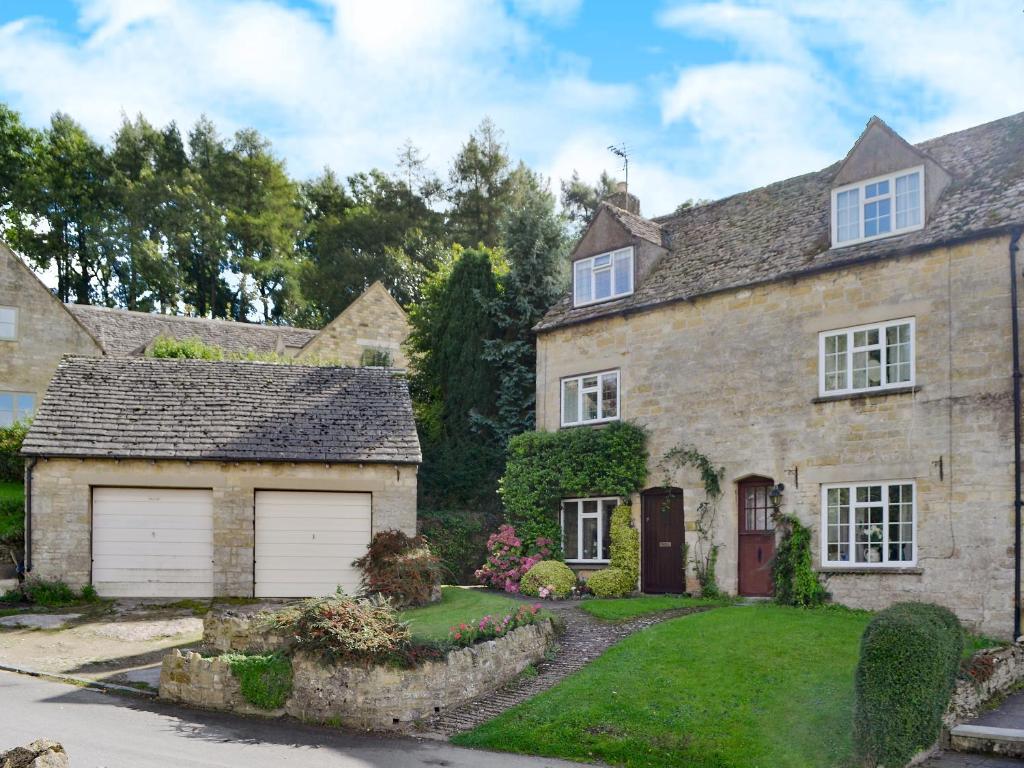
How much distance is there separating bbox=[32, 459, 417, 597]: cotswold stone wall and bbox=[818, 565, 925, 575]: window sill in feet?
30.8

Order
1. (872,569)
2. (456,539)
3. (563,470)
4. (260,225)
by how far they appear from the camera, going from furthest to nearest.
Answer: (260,225) → (456,539) → (563,470) → (872,569)

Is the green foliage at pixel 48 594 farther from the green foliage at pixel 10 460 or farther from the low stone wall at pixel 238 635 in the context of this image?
the green foliage at pixel 10 460

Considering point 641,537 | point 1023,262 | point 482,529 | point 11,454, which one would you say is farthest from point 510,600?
point 11,454

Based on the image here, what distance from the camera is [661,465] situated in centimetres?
2362

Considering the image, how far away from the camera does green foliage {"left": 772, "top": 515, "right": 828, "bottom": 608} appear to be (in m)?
20.0

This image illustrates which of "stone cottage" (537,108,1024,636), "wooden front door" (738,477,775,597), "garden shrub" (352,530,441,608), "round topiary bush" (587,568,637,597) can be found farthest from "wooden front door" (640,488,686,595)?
"garden shrub" (352,530,441,608)

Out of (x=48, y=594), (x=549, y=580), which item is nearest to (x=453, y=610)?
(x=549, y=580)

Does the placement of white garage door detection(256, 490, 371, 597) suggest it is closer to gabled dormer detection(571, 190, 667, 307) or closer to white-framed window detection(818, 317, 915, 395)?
A: gabled dormer detection(571, 190, 667, 307)

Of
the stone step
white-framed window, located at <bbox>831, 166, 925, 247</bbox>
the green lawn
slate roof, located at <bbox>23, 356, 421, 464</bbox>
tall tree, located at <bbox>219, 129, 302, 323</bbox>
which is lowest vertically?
the stone step

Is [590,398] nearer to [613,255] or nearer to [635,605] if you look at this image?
[613,255]

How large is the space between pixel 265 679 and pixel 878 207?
15.0 m

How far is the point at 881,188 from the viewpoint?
2058cm

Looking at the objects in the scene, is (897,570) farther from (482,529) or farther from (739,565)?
(482,529)

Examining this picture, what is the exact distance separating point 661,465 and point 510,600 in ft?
16.2
